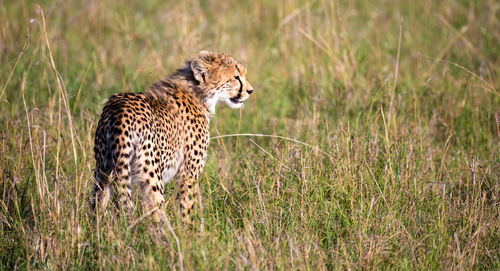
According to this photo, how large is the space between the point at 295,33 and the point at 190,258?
4.01 m

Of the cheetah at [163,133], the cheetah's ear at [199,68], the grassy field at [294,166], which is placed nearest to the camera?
the grassy field at [294,166]

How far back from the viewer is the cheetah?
3248mm

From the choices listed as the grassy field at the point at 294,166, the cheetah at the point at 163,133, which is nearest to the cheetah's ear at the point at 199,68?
the cheetah at the point at 163,133

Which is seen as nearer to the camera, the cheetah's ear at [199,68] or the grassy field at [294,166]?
the grassy field at [294,166]

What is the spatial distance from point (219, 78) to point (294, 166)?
2.65 feet

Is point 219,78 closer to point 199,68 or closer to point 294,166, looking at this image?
point 199,68

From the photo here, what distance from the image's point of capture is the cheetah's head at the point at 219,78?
161 inches

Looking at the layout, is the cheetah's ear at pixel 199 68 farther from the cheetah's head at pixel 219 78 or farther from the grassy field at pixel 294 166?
the grassy field at pixel 294 166

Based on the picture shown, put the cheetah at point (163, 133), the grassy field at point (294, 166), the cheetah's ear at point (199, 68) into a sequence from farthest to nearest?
the cheetah's ear at point (199, 68) < the cheetah at point (163, 133) < the grassy field at point (294, 166)

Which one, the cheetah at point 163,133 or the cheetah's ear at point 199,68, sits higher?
the cheetah's ear at point 199,68

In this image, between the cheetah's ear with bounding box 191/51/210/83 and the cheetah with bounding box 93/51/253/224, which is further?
the cheetah's ear with bounding box 191/51/210/83

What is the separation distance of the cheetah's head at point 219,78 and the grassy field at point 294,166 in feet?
1.57

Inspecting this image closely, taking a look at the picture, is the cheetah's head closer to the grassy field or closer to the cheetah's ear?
the cheetah's ear

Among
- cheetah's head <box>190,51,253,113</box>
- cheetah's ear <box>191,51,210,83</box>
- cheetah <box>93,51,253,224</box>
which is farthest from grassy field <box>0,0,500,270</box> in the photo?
cheetah's ear <box>191,51,210,83</box>
